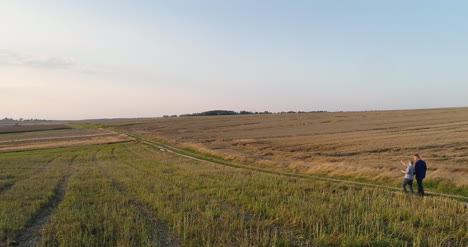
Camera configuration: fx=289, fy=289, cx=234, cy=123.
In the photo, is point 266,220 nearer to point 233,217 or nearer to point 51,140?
point 233,217

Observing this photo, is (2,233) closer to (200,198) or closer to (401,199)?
(200,198)

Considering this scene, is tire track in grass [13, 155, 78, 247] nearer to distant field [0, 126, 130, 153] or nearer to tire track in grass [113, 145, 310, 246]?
tire track in grass [113, 145, 310, 246]

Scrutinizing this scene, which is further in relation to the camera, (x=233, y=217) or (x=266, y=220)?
(x=233, y=217)

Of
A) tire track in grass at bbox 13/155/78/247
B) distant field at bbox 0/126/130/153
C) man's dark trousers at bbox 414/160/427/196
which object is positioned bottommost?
distant field at bbox 0/126/130/153

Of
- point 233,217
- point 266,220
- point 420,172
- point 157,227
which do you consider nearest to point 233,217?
point 233,217

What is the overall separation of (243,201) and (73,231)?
6.32 m

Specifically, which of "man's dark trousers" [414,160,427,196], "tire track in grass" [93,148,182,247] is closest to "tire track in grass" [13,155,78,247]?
"tire track in grass" [93,148,182,247]

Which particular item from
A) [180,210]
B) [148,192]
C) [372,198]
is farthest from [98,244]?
[372,198]

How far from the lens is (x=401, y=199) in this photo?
39.5 ft

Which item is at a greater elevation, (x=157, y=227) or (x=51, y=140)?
(x=157, y=227)

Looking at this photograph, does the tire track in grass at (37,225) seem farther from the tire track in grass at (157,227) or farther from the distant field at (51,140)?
the distant field at (51,140)

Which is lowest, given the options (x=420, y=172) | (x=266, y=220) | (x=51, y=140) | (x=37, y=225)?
(x=51, y=140)

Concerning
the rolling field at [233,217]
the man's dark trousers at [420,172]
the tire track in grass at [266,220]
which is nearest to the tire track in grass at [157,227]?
the rolling field at [233,217]

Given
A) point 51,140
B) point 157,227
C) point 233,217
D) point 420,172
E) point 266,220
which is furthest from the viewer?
point 51,140
